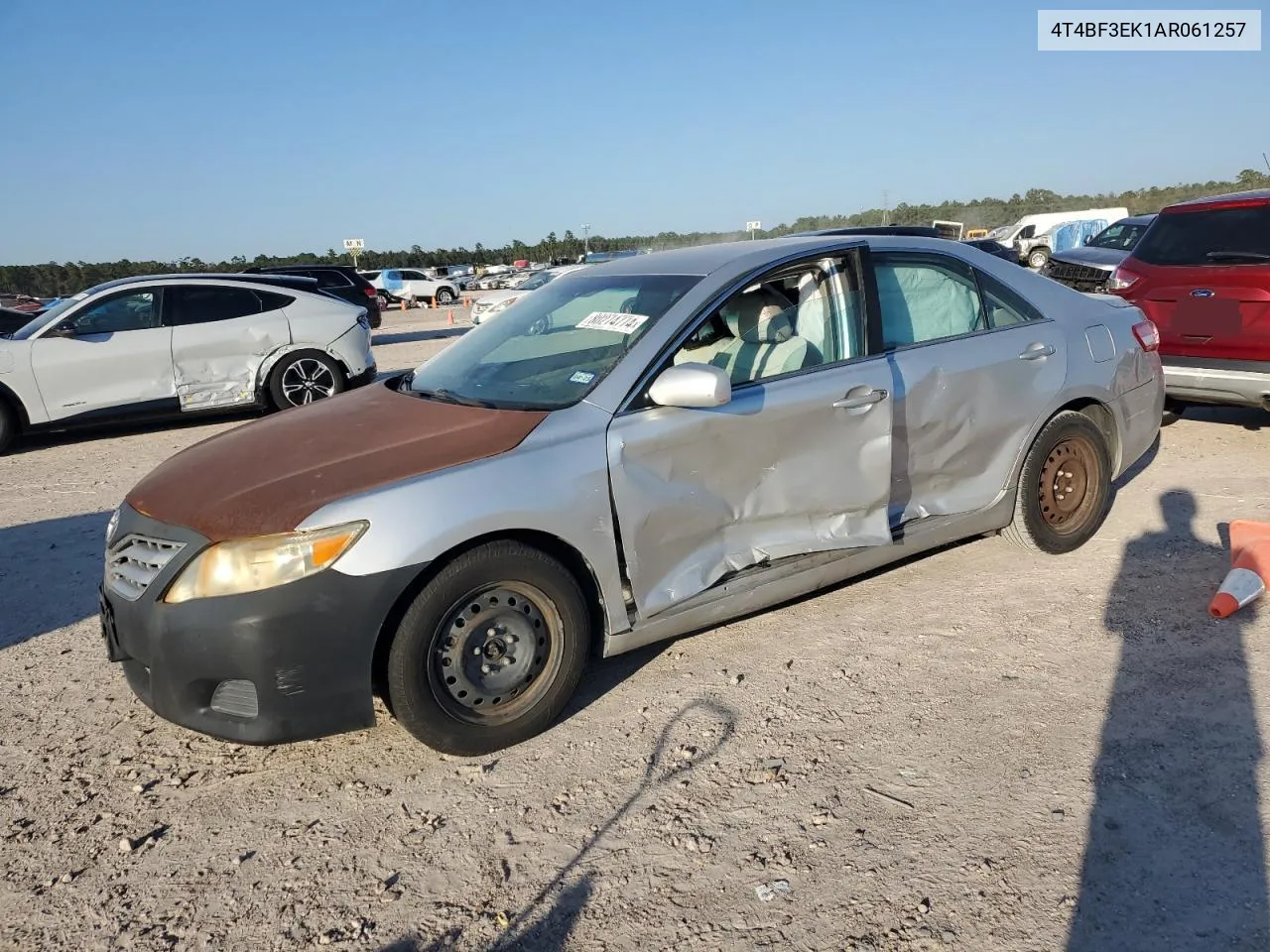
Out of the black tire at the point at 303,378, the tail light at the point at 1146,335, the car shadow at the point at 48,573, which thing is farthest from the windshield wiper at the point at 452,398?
the black tire at the point at 303,378

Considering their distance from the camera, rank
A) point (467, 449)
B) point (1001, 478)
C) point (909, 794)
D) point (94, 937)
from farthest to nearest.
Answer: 1. point (1001, 478)
2. point (467, 449)
3. point (909, 794)
4. point (94, 937)

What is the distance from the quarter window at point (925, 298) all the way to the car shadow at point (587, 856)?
182cm

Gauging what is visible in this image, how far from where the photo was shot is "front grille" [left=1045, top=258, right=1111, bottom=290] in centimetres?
1488

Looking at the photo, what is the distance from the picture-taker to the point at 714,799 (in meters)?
2.94

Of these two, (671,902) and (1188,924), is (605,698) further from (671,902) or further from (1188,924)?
(1188,924)

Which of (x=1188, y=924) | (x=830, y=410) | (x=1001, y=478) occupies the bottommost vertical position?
(x=1188, y=924)

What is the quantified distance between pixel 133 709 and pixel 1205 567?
4793mm

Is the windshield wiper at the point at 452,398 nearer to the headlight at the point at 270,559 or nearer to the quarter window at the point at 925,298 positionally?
the headlight at the point at 270,559

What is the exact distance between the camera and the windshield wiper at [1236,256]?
6258mm

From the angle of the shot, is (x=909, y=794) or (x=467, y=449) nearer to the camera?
(x=909, y=794)

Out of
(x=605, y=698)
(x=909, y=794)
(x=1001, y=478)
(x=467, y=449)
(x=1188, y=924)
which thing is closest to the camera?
(x=1188, y=924)

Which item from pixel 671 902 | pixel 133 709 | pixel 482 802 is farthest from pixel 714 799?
pixel 133 709

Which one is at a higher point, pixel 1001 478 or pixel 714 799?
pixel 1001 478

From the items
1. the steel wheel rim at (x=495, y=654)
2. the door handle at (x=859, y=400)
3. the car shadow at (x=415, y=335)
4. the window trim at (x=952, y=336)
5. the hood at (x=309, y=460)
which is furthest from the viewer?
the car shadow at (x=415, y=335)
